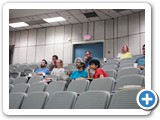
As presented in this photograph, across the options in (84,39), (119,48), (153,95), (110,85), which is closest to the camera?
(153,95)

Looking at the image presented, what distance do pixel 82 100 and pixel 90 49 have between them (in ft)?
21.3

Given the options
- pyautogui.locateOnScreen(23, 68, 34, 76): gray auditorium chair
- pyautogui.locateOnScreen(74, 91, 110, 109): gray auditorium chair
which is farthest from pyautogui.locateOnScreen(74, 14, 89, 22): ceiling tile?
pyautogui.locateOnScreen(74, 91, 110, 109): gray auditorium chair

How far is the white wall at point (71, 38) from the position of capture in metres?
8.11

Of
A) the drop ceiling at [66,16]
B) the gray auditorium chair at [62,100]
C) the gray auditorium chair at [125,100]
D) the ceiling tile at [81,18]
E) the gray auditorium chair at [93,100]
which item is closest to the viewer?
the gray auditorium chair at [125,100]

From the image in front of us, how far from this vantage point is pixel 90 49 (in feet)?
29.7

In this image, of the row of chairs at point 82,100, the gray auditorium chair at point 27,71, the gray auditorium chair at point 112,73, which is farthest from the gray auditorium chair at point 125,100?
the gray auditorium chair at point 27,71

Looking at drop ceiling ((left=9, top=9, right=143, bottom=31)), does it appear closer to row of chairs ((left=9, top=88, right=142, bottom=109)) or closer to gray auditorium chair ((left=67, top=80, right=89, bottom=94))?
gray auditorium chair ((left=67, top=80, right=89, bottom=94))

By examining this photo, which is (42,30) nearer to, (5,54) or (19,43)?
(19,43)

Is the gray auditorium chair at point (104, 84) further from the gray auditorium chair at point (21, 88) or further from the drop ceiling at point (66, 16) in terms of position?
the drop ceiling at point (66, 16)

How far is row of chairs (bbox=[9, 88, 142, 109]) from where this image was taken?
2.38 meters
